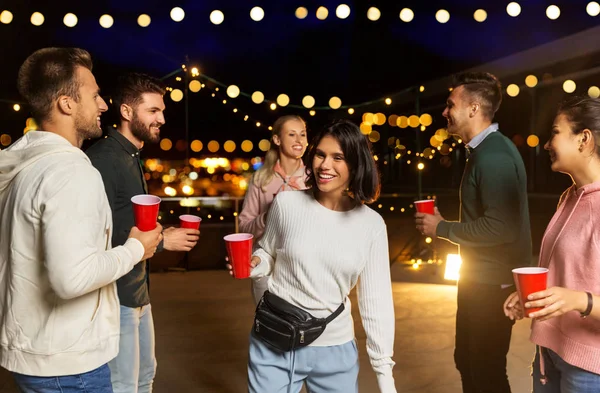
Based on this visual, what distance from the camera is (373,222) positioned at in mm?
1996

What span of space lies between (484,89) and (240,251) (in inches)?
59.9

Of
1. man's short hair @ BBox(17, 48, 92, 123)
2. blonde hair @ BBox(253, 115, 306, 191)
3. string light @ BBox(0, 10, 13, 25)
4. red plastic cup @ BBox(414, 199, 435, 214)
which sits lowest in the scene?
red plastic cup @ BBox(414, 199, 435, 214)

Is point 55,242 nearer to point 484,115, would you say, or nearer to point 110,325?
point 110,325

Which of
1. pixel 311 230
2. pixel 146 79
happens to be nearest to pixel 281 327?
pixel 311 230

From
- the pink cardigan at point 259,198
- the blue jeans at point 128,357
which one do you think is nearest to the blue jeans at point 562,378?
the blue jeans at point 128,357

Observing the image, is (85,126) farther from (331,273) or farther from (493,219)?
(493,219)

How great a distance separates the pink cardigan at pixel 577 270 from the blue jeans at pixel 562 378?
0.03 m

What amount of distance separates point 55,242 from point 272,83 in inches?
367

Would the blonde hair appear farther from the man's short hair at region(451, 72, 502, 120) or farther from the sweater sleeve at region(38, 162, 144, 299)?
the sweater sleeve at region(38, 162, 144, 299)

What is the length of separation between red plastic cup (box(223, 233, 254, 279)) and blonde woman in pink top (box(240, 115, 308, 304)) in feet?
4.06

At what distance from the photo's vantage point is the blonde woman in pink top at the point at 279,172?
3.27 m

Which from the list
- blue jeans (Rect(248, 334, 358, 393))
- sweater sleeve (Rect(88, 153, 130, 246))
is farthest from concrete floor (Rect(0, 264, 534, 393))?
blue jeans (Rect(248, 334, 358, 393))

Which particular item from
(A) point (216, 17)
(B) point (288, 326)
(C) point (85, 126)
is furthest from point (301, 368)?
(A) point (216, 17)

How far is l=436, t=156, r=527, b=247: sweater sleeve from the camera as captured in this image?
8.56 ft
